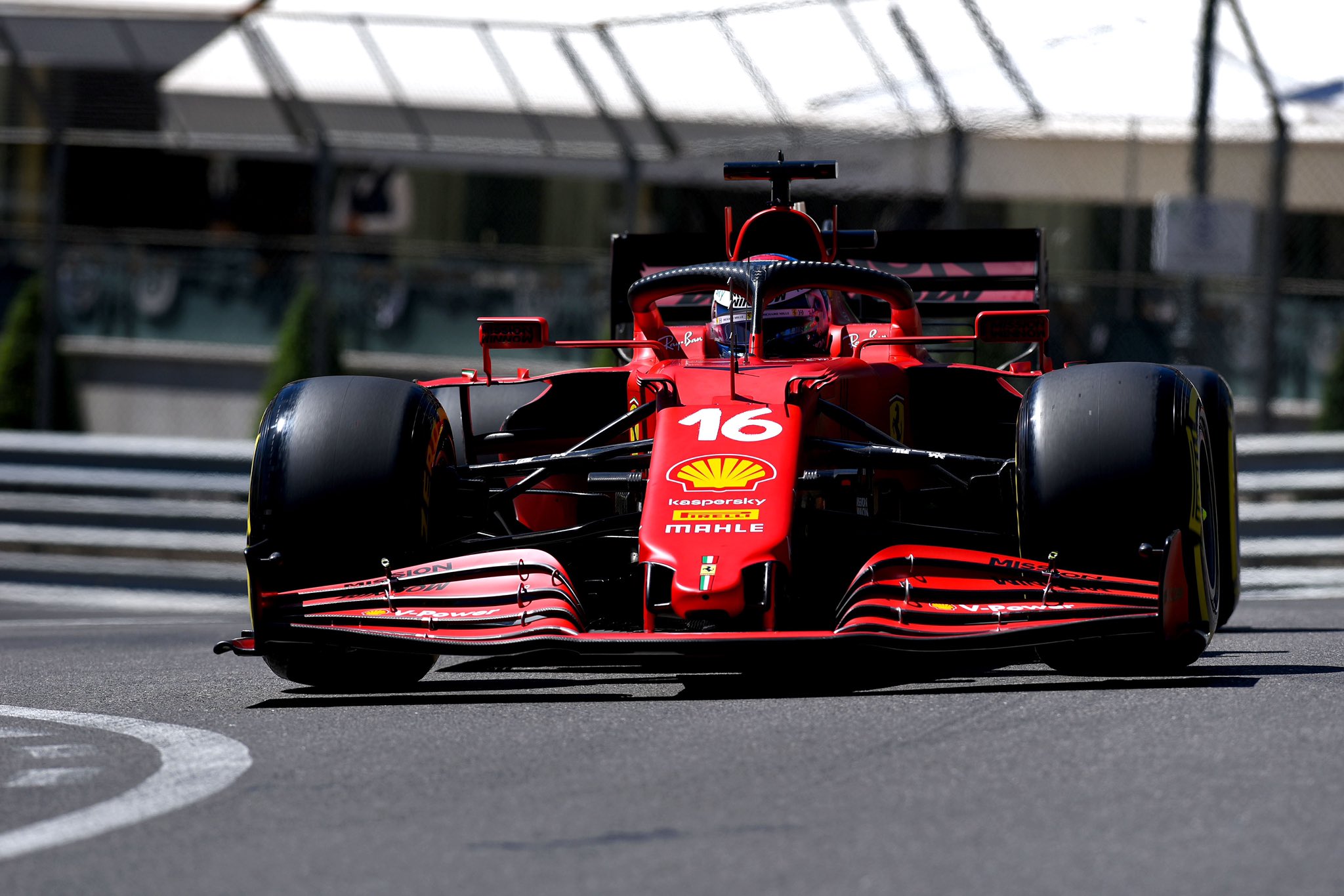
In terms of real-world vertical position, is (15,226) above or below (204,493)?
above

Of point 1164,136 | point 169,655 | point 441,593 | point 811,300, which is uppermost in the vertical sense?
point 1164,136

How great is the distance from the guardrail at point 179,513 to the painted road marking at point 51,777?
6.28 metres

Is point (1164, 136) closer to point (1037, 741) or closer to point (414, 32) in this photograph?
point (414, 32)

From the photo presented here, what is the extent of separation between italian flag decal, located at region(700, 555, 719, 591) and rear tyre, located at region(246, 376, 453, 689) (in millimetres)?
968

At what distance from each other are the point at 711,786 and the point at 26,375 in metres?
11.7

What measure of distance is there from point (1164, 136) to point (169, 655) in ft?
29.8

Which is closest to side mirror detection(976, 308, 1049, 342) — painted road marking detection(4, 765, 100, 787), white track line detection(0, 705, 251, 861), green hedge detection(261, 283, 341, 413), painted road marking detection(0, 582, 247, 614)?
white track line detection(0, 705, 251, 861)

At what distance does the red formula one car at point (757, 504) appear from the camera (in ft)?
16.9

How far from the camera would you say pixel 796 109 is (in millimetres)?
14586

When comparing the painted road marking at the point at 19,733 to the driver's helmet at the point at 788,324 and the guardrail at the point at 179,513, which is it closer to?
the driver's helmet at the point at 788,324

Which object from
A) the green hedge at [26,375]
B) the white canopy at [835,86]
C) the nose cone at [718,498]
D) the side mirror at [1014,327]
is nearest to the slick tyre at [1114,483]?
the side mirror at [1014,327]

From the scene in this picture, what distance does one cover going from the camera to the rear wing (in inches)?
337

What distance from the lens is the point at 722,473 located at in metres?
5.43

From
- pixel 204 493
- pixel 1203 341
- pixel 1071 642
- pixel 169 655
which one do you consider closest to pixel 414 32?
pixel 204 493
